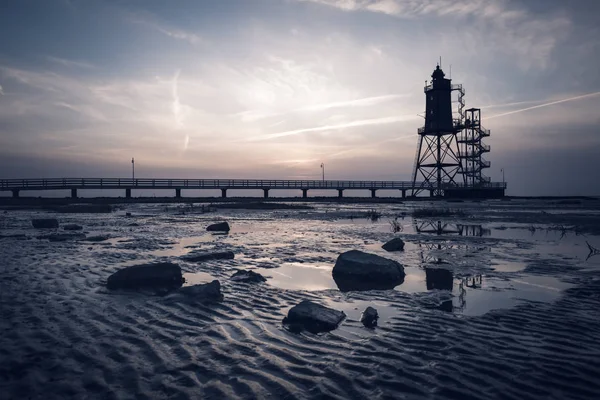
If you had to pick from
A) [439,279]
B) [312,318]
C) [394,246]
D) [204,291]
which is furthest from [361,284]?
[394,246]

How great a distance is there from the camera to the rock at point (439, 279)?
271 inches

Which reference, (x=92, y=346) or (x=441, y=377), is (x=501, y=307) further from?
(x=92, y=346)

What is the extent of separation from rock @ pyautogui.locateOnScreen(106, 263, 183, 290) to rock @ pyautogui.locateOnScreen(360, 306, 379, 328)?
3664mm

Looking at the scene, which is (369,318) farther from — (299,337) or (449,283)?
(449,283)

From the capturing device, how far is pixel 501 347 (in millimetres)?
4090

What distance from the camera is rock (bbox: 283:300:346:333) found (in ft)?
15.5

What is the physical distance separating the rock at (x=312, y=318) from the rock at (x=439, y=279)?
2648 millimetres

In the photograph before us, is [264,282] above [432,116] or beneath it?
beneath

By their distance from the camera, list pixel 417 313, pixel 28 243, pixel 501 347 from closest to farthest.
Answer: pixel 501 347
pixel 417 313
pixel 28 243

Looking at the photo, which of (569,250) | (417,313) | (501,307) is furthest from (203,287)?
(569,250)

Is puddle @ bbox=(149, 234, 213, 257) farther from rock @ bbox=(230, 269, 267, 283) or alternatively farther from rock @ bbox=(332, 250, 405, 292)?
rock @ bbox=(332, 250, 405, 292)

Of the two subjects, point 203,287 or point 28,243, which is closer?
point 203,287

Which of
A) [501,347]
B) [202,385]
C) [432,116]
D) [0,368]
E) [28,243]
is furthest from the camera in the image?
[432,116]

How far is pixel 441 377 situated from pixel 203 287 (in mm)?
3999
